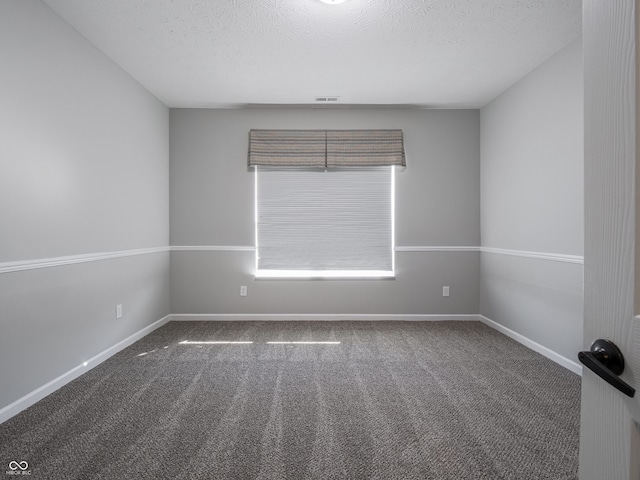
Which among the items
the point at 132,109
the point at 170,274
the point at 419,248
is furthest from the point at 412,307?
the point at 132,109

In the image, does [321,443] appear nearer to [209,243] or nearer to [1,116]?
[1,116]

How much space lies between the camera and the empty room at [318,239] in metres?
1.51

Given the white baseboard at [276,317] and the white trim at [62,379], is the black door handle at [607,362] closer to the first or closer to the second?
the white trim at [62,379]

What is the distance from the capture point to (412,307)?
4004mm

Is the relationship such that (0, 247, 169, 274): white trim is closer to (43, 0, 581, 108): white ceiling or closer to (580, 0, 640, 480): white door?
(43, 0, 581, 108): white ceiling

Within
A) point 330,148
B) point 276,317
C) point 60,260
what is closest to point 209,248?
point 276,317

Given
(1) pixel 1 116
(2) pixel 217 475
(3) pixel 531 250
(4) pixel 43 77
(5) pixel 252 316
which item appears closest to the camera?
(2) pixel 217 475

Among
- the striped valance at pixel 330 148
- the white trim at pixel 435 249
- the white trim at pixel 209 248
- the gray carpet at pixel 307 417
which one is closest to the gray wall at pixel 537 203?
the white trim at pixel 435 249

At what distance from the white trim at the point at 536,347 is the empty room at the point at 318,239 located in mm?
23

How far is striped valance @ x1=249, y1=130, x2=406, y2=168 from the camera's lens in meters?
3.93

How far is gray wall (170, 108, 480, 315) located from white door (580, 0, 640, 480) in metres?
3.45

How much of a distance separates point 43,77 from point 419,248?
3.70 m

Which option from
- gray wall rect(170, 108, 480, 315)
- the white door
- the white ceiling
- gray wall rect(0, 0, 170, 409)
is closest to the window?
gray wall rect(170, 108, 480, 315)

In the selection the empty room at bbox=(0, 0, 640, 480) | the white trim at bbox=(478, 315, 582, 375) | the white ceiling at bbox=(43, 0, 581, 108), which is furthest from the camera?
the white trim at bbox=(478, 315, 582, 375)
